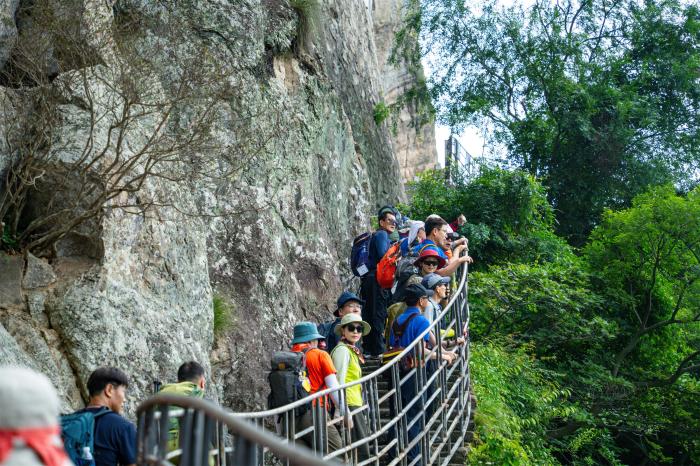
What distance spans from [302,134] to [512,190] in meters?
6.95

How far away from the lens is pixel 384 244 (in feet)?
42.3

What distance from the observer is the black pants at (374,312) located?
509 inches

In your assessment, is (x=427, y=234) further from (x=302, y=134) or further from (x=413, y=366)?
(x=302, y=134)

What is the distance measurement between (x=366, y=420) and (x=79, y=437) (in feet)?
13.5

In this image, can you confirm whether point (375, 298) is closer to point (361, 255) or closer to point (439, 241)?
point (361, 255)

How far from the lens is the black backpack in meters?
8.28

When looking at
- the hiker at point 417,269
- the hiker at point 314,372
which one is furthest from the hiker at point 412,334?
the hiker at point 314,372

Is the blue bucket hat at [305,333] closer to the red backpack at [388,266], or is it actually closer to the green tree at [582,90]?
the red backpack at [388,266]

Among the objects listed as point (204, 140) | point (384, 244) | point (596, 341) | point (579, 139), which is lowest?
point (596, 341)

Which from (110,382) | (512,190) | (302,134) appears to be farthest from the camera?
(512,190)

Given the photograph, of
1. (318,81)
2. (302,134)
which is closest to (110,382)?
(302,134)

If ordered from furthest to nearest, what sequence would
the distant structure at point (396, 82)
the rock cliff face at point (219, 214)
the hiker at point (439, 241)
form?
the distant structure at point (396, 82), the hiker at point (439, 241), the rock cliff face at point (219, 214)

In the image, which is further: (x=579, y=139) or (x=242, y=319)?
(x=579, y=139)

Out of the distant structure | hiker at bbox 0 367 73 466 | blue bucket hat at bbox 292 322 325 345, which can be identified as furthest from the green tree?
hiker at bbox 0 367 73 466
